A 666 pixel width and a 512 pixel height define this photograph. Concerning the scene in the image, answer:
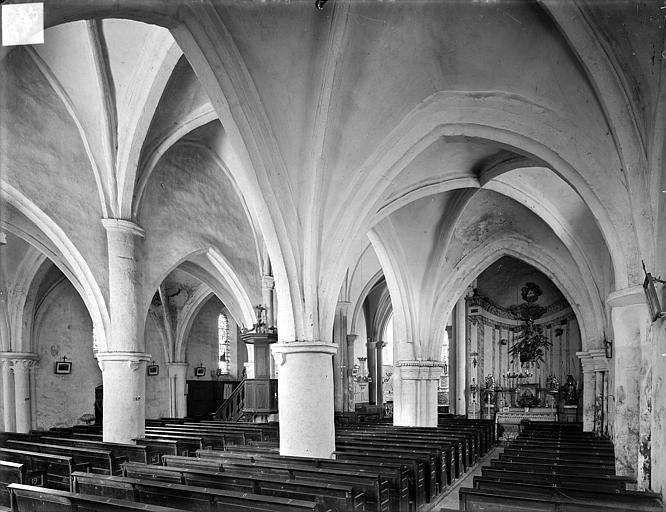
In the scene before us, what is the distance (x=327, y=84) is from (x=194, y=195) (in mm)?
9239

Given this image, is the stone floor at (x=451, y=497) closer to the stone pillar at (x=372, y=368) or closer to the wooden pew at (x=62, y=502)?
the wooden pew at (x=62, y=502)

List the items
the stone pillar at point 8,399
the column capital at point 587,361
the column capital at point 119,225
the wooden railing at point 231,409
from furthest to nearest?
the wooden railing at point 231,409 < the stone pillar at point 8,399 < the column capital at point 587,361 < the column capital at point 119,225

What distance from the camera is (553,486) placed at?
23.3 ft

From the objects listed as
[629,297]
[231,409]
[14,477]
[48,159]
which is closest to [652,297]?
[629,297]

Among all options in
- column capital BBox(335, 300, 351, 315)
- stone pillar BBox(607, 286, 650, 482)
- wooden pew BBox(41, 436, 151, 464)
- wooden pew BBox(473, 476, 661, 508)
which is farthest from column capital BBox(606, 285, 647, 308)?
column capital BBox(335, 300, 351, 315)

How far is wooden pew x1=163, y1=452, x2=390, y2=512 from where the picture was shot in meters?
7.56

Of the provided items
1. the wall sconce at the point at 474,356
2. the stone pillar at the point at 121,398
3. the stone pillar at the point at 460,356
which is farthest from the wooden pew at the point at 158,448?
the wall sconce at the point at 474,356

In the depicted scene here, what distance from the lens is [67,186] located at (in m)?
13.4

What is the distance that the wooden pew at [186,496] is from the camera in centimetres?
584

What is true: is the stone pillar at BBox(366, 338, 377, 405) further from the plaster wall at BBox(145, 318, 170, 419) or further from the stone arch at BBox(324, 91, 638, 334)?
the stone arch at BBox(324, 91, 638, 334)

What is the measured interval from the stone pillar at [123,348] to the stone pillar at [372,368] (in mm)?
22118

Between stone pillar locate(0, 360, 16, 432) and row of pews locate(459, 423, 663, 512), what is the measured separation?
17087mm

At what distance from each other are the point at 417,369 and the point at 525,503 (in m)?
12.1

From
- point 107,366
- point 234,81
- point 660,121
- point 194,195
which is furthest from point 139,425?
point 660,121
